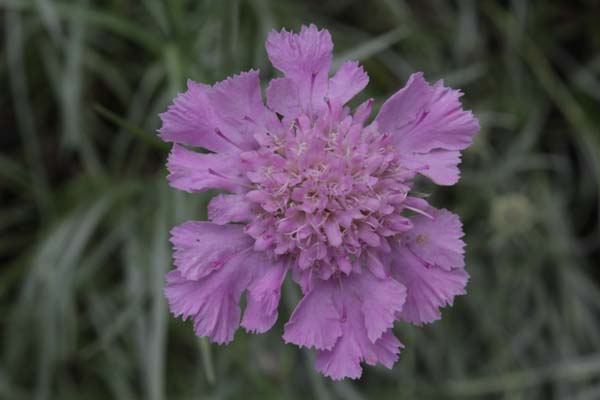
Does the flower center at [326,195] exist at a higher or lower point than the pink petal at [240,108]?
lower

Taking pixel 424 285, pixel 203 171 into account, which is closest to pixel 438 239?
pixel 424 285

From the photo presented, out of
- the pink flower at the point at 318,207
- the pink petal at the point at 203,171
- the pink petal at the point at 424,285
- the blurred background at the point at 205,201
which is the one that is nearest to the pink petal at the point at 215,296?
the pink flower at the point at 318,207

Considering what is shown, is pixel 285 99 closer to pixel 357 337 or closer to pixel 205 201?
pixel 357 337

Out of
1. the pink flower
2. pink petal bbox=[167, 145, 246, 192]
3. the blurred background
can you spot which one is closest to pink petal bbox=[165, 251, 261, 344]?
the pink flower

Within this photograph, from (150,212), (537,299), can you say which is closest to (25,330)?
(150,212)

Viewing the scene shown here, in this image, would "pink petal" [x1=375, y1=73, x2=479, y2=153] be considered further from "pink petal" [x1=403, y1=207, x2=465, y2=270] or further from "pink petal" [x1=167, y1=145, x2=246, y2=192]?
"pink petal" [x1=167, y1=145, x2=246, y2=192]

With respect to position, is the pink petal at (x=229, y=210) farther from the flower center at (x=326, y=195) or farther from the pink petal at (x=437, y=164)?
the pink petal at (x=437, y=164)

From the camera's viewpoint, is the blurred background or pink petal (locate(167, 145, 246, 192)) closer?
pink petal (locate(167, 145, 246, 192))

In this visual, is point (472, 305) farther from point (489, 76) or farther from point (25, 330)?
point (25, 330)
